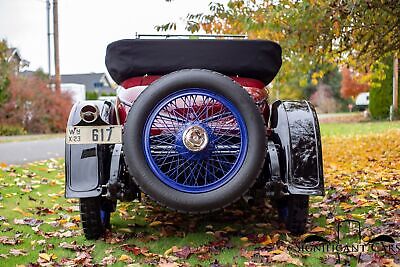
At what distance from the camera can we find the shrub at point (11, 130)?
21.9m

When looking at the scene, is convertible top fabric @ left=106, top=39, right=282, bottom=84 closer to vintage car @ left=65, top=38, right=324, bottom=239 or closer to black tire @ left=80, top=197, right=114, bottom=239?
vintage car @ left=65, top=38, right=324, bottom=239

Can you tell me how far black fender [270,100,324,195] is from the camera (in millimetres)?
3875

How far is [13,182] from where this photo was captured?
7.37 m

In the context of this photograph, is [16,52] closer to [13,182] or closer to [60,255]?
[13,182]

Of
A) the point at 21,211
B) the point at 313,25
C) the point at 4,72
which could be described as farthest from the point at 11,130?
the point at 21,211

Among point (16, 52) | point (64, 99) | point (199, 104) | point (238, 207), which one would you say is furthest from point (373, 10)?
point (16, 52)

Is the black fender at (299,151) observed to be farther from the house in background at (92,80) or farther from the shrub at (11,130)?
the house in background at (92,80)

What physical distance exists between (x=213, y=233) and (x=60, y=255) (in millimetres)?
1314

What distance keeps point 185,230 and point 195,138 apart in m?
1.28

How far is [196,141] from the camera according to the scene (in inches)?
143

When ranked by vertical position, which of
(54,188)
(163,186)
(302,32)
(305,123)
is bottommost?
(54,188)

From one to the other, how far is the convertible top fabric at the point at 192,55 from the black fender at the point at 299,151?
575 mm

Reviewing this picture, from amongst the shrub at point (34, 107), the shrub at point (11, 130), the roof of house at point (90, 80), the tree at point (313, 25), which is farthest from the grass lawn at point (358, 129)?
the roof of house at point (90, 80)

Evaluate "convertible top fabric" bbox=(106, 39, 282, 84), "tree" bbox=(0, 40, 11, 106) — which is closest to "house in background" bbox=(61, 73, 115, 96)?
"tree" bbox=(0, 40, 11, 106)
